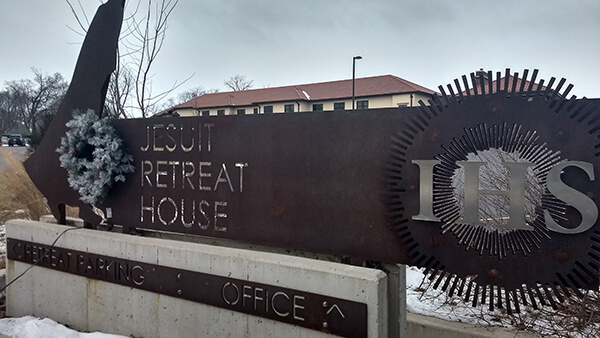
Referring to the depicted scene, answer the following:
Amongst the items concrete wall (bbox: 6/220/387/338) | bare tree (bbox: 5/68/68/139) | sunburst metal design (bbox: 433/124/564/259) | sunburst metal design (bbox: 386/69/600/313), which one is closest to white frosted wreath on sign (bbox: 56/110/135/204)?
concrete wall (bbox: 6/220/387/338)

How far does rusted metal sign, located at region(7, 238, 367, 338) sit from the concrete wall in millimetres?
42

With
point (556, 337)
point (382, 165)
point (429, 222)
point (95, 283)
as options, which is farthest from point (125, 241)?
point (556, 337)

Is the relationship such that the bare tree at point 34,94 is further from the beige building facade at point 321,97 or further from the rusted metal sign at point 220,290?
the rusted metal sign at point 220,290

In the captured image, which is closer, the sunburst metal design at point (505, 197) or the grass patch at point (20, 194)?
the sunburst metal design at point (505, 197)

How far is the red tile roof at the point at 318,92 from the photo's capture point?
2989cm

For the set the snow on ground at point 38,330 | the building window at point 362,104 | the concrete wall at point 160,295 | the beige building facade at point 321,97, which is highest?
the beige building facade at point 321,97

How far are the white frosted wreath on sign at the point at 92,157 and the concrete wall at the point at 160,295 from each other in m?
0.43

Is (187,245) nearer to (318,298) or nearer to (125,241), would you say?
(125,241)

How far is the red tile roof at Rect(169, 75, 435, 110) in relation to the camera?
98.1 feet

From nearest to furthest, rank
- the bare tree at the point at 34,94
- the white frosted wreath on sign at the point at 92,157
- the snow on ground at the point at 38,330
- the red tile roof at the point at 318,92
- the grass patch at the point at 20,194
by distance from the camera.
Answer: the snow on ground at the point at 38,330 < the white frosted wreath on sign at the point at 92,157 < the grass patch at the point at 20,194 < the red tile roof at the point at 318,92 < the bare tree at the point at 34,94

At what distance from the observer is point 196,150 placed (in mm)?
3521

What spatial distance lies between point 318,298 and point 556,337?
2.20 meters

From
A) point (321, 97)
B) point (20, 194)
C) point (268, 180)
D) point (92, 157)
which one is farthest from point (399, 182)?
point (321, 97)

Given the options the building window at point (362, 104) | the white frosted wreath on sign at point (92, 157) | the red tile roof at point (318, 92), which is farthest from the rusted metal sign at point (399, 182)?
the building window at point (362, 104)
